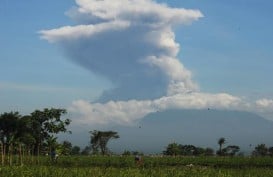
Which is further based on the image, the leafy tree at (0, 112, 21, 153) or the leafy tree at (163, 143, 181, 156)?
the leafy tree at (163, 143, 181, 156)

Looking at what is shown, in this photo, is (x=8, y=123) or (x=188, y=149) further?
(x=188, y=149)

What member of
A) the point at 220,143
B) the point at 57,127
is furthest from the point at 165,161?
the point at 220,143

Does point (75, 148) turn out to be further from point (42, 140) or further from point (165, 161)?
point (165, 161)

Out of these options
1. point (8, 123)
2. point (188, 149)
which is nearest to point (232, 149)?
point (188, 149)

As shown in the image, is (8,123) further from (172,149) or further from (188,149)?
(188,149)

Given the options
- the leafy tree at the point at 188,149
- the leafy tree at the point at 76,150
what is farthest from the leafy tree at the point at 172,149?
the leafy tree at the point at 76,150

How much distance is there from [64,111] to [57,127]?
6.49ft

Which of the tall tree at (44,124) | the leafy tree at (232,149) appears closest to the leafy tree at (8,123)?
the tall tree at (44,124)

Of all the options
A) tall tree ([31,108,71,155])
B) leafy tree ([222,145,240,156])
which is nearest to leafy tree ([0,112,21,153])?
tall tree ([31,108,71,155])

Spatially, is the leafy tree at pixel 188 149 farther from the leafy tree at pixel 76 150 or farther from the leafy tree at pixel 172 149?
the leafy tree at pixel 76 150

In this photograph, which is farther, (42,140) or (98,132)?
(98,132)

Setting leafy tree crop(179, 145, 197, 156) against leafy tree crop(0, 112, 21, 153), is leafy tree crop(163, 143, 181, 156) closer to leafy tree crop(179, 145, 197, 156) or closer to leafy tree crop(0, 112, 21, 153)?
leafy tree crop(179, 145, 197, 156)

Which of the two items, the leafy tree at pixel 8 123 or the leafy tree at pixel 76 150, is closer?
the leafy tree at pixel 8 123

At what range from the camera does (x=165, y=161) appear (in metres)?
48.2
